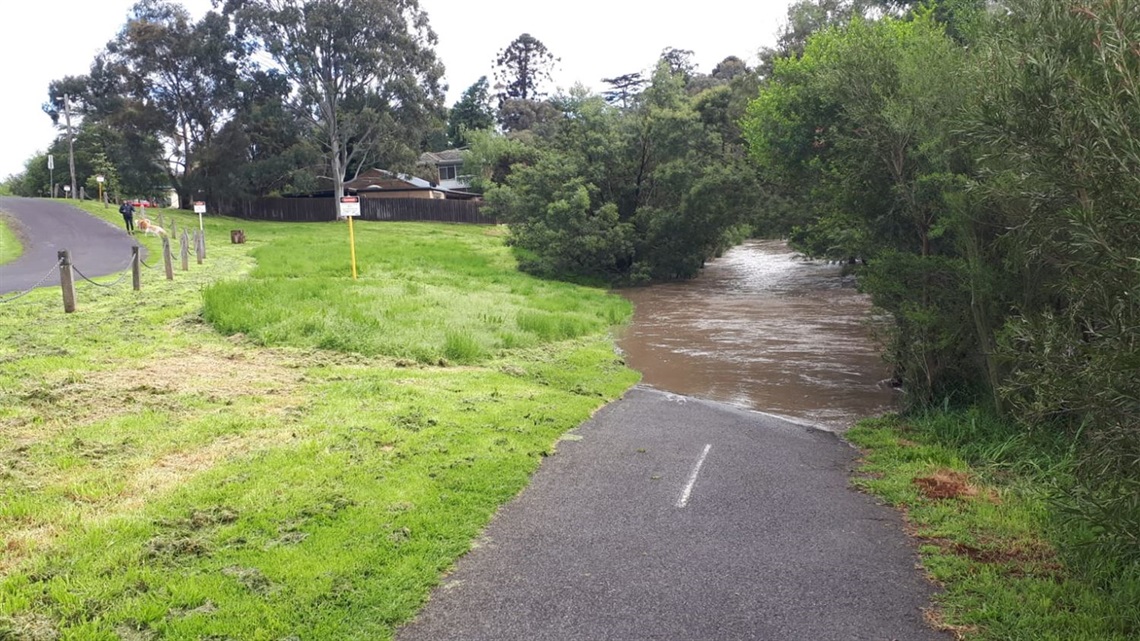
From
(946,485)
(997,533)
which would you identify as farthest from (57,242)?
(997,533)

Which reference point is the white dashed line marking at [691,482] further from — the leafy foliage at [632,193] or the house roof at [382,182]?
the house roof at [382,182]

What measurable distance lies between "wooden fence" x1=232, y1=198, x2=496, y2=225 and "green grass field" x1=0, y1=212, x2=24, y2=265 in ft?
62.6

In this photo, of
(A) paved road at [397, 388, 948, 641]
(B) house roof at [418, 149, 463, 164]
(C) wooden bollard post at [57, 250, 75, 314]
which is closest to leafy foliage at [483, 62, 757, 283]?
(C) wooden bollard post at [57, 250, 75, 314]

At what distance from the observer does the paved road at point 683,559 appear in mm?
5027

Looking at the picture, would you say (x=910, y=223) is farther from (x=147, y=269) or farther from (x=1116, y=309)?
(x=147, y=269)

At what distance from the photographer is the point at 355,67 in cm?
5006

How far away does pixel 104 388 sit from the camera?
9852 millimetres

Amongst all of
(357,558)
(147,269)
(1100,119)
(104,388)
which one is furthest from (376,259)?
(1100,119)

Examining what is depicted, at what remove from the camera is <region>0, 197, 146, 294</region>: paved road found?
23.5 m

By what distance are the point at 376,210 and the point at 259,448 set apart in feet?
168

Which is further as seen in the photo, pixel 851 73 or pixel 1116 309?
pixel 851 73

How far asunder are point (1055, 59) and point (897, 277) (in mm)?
6499

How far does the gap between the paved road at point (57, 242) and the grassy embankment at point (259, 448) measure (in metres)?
7.07

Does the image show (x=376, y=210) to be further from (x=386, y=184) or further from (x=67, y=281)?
(x=67, y=281)
